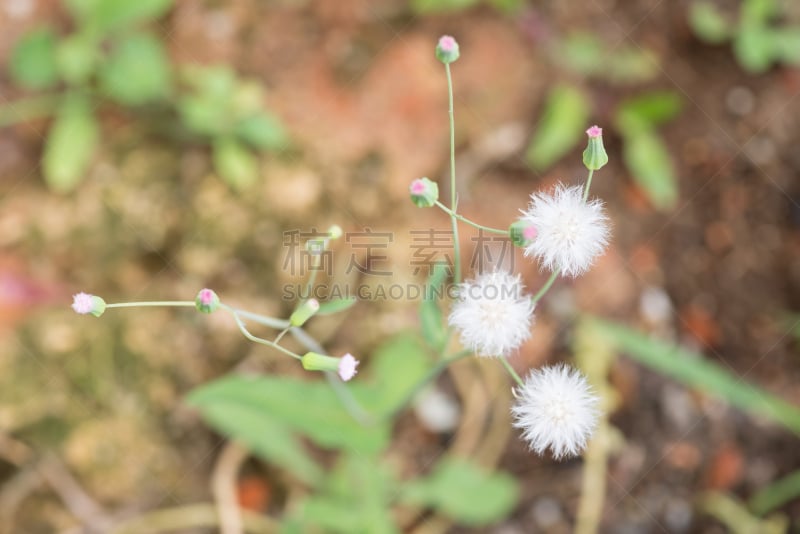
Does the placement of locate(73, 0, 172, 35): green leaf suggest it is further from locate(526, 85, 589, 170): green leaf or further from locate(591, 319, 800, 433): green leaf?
locate(591, 319, 800, 433): green leaf

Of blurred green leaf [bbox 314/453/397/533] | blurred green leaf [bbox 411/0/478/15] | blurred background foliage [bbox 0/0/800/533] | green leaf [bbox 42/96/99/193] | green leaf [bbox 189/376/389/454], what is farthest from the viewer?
blurred green leaf [bbox 411/0/478/15]

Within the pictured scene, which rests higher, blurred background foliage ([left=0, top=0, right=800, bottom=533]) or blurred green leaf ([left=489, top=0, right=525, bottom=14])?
blurred green leaf ([left=489, top=0, right=525, bottom=14])

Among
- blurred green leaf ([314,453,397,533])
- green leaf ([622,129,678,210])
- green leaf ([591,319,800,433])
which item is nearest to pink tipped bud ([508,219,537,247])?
blurred green leaf ([314,453,397,533])

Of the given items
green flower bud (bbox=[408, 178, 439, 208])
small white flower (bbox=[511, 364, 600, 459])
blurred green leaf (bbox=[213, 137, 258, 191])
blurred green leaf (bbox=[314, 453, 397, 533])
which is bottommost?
blurred green leaf (bbox=[314, 453, 397, 533])

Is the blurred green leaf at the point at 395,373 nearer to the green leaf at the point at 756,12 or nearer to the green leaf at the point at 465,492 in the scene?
the green leaf at the point at 465,492

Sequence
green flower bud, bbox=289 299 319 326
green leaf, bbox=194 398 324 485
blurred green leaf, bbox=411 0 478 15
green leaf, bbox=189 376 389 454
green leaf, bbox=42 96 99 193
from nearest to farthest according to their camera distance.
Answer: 1. green flower bud, bbox=289 299 319 326
2. green leaf, bbox=189 376 389 454
3. green leaf, bbox=194 398 324 485
4. green leaf, bbox=42 96 99 193
5. blurred green leaf, bbox=411 0 478 15

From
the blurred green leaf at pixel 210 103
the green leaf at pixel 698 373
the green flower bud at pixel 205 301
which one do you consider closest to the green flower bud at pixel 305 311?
the green flower bud at pixel 205 301

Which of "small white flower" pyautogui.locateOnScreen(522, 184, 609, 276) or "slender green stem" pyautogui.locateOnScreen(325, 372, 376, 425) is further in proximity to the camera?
"slender green stem" pyautogui.locateOnScreen(325, 372, 376, 425)

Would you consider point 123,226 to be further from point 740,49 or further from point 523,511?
point 740,49
